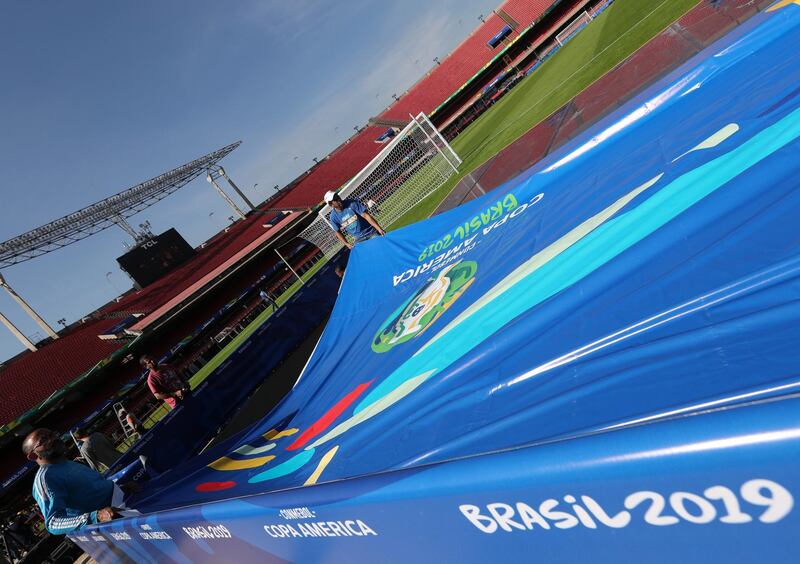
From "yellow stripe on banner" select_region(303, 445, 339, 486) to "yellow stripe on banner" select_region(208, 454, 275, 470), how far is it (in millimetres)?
884

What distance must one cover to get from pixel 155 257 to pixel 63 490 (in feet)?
67.2

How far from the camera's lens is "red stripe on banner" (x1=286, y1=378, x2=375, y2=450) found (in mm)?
3346

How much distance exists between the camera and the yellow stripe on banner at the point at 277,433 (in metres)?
3.78

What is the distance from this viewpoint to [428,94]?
105 ft

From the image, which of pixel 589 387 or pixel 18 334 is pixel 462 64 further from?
pixel 589 387


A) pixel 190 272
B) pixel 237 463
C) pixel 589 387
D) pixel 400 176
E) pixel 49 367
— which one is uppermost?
pixel 190 272

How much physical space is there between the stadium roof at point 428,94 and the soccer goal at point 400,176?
1050 cm

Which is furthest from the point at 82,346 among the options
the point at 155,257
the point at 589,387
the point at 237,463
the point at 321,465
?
the point at 589,387

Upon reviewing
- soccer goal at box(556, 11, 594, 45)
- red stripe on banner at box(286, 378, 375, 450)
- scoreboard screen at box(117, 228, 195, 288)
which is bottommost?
red stripe on banner at box(286, 378, 375, 450)

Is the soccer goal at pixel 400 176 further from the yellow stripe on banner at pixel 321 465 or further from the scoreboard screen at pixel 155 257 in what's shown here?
the yellow stripe on banner at pixel 321 465

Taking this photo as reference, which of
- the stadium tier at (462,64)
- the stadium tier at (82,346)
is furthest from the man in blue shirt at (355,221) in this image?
the stadium tier at (462,64)

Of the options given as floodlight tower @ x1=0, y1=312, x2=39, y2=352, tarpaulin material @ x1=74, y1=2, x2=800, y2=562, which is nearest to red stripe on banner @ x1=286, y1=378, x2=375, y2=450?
tarpaulin material @ x1=74, y1=2, x2=800, y2=562

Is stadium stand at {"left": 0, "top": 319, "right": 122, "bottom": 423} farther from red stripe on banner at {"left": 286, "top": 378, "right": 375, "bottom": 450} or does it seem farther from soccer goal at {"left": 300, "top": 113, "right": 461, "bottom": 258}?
red stripe on banner at {"left": 286, "top": 378, "right": 375, "bottom": 450}

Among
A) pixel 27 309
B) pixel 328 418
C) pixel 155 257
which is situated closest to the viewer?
pixel 328 418
